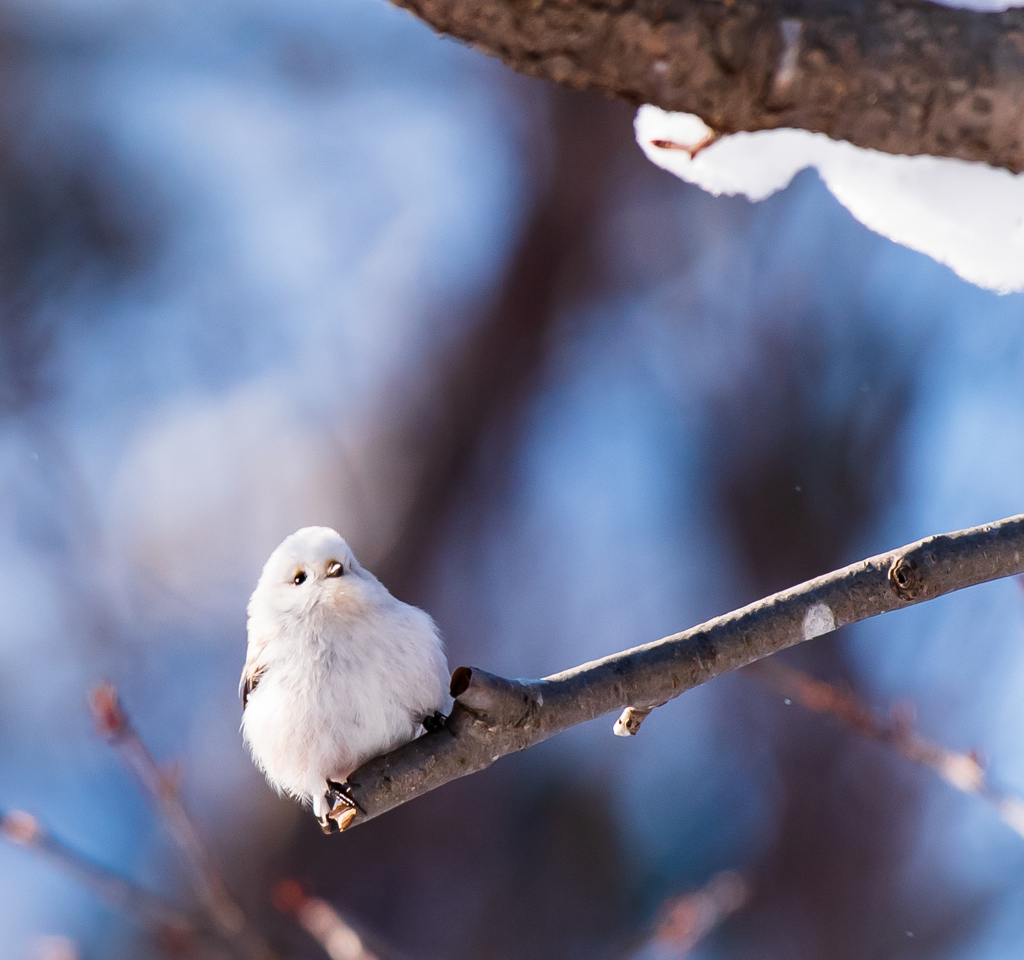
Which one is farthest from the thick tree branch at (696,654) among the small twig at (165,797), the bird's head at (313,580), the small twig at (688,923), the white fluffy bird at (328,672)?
the small twig at (688,923)

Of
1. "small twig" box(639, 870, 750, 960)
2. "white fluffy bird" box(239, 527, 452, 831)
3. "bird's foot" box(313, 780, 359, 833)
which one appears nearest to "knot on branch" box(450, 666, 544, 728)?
"bird's foot" box(313, 780, 359, 833)

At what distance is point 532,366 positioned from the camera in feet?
14.7

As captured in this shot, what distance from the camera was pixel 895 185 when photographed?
41.2 inches

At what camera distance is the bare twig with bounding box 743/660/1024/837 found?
1479 mm

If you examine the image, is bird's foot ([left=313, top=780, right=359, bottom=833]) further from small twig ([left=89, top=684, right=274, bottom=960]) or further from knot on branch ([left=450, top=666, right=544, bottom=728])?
small twig ([left=89, top=684, right=274, bottom=960])

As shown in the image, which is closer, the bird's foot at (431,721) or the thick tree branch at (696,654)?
the thick tree branch at (696,654)

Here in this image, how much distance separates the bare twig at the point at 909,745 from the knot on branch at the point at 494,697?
2.80ft

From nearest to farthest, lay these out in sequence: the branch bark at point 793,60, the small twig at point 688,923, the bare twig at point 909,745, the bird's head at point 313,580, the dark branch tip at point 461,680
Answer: the branch bark at point 793,60
the dark branch tip at point 461,680
the bird's head at point 313,580
the bare twig at point 909,745
the small twig at point 688,923

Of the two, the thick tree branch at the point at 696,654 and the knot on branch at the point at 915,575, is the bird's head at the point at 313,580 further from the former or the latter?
the knot on branch at the point at 915,575

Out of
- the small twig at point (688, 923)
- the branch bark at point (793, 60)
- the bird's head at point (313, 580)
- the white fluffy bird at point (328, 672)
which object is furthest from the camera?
the small twig at point (688, 923)

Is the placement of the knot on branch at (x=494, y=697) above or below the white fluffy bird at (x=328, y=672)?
above

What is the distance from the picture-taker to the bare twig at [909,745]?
1.48 metres

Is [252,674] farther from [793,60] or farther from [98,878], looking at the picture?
[793,60]

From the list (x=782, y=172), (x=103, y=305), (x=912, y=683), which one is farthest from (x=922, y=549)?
(x=103, y=305)
